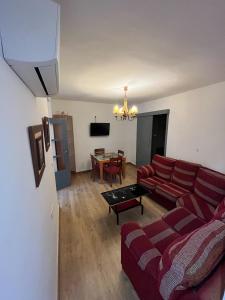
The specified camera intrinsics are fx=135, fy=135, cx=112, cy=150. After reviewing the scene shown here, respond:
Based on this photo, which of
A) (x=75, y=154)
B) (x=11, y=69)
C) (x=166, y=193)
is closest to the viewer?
(x=11, y=69)

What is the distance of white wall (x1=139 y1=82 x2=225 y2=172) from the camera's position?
2623 mm

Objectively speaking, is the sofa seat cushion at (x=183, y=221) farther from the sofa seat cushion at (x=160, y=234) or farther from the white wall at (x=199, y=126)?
the white wall at (x=199, y=126)

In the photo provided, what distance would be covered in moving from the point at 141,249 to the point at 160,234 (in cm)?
45

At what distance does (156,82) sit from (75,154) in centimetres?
346

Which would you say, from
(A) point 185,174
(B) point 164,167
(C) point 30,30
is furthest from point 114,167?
(C) point 30,30

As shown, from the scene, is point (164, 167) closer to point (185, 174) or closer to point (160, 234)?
point (185, 174)

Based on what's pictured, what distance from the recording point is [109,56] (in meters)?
1.56

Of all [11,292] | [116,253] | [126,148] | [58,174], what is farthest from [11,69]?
[126,148]

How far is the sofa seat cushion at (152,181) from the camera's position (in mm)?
3055

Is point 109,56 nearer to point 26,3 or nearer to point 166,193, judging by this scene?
point 26,3

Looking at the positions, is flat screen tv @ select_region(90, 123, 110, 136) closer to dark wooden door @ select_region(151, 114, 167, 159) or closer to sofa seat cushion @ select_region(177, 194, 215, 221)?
dark wooden door @ select_region(151, 114, 167, 159)

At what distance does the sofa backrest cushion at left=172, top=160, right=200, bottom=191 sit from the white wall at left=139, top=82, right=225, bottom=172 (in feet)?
1.17

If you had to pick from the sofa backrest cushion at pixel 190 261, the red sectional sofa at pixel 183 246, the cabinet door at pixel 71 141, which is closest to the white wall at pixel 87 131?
the cabinet door at pixel 71 141

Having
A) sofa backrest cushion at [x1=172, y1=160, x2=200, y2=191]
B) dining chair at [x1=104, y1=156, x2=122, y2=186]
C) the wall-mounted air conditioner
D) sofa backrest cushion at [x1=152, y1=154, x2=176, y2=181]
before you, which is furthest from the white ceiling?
dining chair at [x1=104, y1=156, x2=122, y2=186]
